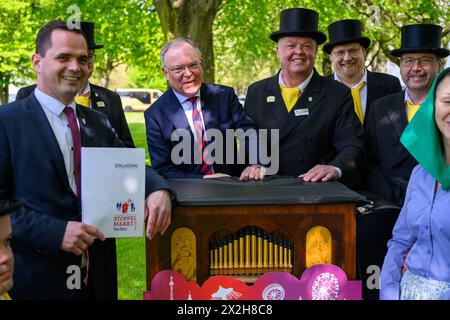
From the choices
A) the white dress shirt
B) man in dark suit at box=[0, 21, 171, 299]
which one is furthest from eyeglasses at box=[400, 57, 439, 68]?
the white dress shirt

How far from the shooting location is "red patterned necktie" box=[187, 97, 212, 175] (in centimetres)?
342

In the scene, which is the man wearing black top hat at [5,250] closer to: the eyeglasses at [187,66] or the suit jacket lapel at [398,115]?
the eyeglasses at [187,66]

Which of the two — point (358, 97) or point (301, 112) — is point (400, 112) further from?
point (358, 97)

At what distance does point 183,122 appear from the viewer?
135 inches

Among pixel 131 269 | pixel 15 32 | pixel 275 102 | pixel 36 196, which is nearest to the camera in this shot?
pixel 36 196

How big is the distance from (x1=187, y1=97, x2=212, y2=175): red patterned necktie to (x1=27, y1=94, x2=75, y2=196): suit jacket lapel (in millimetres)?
1050

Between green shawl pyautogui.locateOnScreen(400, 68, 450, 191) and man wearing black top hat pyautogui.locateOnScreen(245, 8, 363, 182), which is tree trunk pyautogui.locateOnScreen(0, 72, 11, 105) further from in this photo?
green shawl pyautogui.locateOnScreen(400, 68, 450, 191)

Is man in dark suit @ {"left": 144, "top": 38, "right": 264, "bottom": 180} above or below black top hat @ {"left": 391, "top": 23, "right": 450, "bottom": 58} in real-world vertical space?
below

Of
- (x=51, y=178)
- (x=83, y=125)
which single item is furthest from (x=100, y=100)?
(x=51, y=178)

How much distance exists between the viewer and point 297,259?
2643mm

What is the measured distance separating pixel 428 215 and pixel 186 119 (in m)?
1.57
